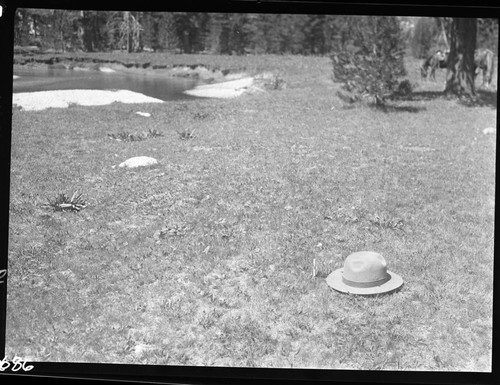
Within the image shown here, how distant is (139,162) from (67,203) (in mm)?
654

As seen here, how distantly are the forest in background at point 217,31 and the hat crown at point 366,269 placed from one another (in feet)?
5.46

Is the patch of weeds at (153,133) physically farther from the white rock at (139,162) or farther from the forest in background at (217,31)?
the forest in background at (217,31)

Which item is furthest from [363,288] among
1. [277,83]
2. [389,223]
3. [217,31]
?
[217,31]

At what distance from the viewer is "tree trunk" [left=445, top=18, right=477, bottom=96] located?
4.38 meters

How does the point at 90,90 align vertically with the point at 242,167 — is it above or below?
above

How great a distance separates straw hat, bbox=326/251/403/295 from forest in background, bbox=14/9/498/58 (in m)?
1.69

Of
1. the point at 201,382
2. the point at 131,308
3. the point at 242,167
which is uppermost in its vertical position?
the point at 242,167

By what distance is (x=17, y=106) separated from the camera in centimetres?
443

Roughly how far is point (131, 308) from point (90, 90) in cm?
179

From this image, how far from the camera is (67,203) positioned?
14.4 ft

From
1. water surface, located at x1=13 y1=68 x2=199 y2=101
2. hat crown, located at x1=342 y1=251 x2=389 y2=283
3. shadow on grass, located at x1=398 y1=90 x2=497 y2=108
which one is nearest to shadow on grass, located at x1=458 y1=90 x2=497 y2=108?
shadow on grass, located at x1=398 y1=90 x2=497 y2=108

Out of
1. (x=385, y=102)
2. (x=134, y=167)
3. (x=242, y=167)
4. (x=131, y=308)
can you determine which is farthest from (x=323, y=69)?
(x=131, y=308)

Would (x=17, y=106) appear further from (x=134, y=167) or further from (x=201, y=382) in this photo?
(x=201, y=382)

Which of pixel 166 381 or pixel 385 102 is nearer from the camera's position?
pixel 166 381
